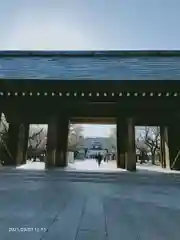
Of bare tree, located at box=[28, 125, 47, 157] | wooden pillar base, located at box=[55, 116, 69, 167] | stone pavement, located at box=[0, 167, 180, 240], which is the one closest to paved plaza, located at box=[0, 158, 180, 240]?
stone pavement, located at box=[0, 167, 180, 240]

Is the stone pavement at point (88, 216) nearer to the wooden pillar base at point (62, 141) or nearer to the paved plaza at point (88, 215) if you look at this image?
the paved plaza at point (88, 215)

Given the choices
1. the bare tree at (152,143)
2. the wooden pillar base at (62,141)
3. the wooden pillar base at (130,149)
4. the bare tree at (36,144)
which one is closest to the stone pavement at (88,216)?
the wooden pillar base at (130,149)

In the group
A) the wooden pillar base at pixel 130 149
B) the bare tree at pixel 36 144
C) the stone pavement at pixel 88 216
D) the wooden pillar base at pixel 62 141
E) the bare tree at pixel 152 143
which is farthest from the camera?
the bare tree at pixel 36 144

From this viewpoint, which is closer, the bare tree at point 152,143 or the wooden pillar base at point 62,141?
the wooden pillar base at point 62,141

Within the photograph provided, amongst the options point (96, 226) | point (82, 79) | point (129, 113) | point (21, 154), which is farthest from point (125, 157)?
point (96, 226)

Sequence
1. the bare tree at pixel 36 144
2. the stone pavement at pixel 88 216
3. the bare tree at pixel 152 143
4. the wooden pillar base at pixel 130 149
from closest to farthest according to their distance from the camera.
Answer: the stone pavement at pixel 88 216 < the wooden pillar base at pixel 130 149 < the bare tree at pixel 152 143 < the bare tree at pixel 36 144

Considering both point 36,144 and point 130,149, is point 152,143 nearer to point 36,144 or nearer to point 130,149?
point 130,149

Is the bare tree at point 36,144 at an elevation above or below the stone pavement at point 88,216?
above

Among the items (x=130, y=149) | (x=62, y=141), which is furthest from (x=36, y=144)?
(x=130, y=149)

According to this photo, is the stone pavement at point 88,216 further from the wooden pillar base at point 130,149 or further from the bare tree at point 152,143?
the bare tree at point 152,143

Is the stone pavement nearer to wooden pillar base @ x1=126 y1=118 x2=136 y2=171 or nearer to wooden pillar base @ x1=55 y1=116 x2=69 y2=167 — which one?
wooden pillar base @ x1=126 y1=118 x2=136 y2=171

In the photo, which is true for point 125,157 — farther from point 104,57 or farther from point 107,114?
point 104,57

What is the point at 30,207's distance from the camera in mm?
3904

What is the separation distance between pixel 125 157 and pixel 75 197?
6452 mm
